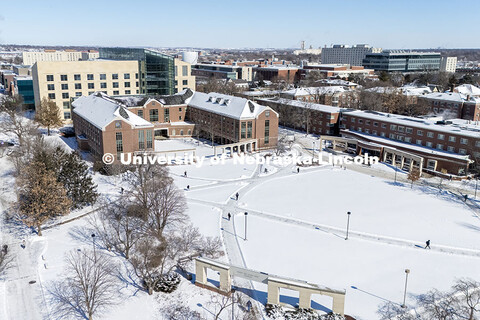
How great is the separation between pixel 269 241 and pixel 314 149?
33.9m

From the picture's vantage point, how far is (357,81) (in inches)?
4938

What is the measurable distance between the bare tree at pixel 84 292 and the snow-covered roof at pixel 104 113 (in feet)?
86.0

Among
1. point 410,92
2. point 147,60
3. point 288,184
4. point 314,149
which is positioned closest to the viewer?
point 288,184

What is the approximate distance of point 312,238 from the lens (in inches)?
1319

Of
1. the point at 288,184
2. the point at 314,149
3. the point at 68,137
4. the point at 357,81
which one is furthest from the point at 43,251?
the point at 357,81

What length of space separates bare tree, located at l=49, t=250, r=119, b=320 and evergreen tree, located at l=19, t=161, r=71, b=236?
6559 millimetres

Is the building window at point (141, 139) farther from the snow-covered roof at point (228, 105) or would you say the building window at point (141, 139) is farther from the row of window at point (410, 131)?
the row of window at point (410, 131)

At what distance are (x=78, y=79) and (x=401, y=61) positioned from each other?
13799 centimetres

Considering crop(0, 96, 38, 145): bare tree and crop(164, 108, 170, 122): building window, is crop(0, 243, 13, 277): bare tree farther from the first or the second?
crop(164, 108, 170, 122): building window

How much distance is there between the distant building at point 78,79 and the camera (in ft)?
247

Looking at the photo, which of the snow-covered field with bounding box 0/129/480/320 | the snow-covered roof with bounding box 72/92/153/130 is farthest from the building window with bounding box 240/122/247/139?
the snow-covered roof with bounding box 72/92/153/130

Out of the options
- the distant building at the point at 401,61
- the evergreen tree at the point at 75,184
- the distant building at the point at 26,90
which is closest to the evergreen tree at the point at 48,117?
the distant building at the point at 26,90

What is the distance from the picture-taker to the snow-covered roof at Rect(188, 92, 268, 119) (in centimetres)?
6128

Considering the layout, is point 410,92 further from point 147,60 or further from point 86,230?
point 86,230
